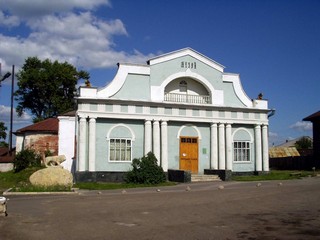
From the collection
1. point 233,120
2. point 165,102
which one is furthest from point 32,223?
point 233,120

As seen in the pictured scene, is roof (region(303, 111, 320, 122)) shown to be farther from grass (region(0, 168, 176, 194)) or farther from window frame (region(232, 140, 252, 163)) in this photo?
grass (region(0, 168, 176, 194))

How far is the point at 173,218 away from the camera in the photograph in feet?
35.0

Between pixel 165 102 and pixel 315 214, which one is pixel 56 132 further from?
pixel 315 214

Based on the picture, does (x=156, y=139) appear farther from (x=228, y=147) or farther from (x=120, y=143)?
(x=228, y=147)

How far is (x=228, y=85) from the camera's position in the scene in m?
29.6

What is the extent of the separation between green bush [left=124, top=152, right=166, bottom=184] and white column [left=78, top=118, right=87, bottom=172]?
281 cm

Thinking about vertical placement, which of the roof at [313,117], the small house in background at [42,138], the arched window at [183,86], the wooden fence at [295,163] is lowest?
the wooden fence at [295,163]

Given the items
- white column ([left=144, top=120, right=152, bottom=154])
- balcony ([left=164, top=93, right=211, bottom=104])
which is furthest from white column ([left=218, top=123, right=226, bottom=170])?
white column ([left=144, top=120, right=152, bottom=154])

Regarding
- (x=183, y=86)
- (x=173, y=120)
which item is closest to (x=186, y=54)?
(x=183, y=86)

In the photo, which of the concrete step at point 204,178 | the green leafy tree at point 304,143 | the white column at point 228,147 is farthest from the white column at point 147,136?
the green leafy tree at point 304,143

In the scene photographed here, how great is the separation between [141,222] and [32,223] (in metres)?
2.82

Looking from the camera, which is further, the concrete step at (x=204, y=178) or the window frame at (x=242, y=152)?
the window frame at (x=242, y=152)

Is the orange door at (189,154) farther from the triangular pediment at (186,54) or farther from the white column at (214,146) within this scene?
the triangular pediment at (186,54)

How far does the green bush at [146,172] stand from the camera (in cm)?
2431
